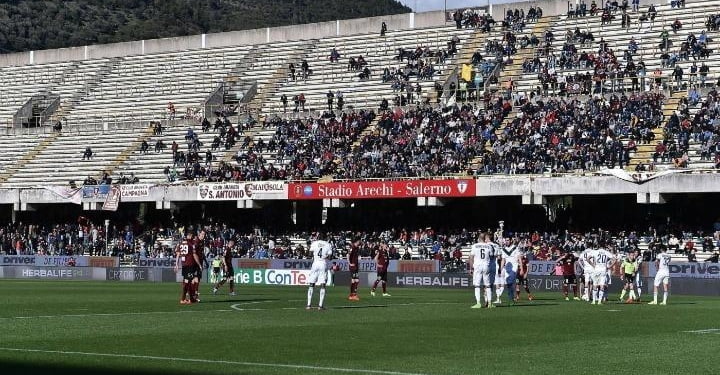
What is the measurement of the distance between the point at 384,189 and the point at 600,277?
27.0 metres

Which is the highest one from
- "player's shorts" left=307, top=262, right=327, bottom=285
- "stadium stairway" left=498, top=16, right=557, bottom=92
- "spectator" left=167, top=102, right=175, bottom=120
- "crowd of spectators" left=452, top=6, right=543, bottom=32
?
"crowd of spectators" left=452, top=6, right=543, bottom=32

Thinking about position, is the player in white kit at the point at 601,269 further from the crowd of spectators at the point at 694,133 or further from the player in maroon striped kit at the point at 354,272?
the crowd of spectators at the point at 694,133

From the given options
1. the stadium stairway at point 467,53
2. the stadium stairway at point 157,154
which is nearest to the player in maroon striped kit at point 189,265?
the stadium stairway at point 157,154

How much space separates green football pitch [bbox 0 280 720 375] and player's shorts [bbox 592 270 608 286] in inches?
94.6

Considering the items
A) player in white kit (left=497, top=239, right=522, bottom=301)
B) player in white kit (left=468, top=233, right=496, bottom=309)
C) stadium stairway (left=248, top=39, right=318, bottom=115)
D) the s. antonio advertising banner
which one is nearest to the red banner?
the s. antonio advertising banner

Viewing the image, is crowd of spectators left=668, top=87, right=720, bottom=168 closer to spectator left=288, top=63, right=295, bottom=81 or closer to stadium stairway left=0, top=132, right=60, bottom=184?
spectator left=288, top=63, right=295, bottom=81

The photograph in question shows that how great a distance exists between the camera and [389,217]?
69.3 meters

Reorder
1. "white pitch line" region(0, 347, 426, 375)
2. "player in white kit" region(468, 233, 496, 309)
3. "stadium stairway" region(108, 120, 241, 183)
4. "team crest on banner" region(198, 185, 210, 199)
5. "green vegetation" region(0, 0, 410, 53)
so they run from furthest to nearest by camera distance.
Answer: "green vegetation" region(0, 0, 410, 53), "stadium stairway" region(108, 120, 241, 183), "team crest on banner" region(198, 185, 210, 199), "player in white kit" region(468, 233, 496, 309), "white pitch line" region(0, 347, 426, 375)

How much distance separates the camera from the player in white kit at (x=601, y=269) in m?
39.5

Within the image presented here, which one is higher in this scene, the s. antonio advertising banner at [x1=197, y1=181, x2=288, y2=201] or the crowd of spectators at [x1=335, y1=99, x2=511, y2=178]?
the crowd of spectators at [x1=335, y1=99, x2=511, y2=178]

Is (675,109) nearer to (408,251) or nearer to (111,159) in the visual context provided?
(408,251)

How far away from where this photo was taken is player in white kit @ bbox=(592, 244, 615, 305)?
39.5m

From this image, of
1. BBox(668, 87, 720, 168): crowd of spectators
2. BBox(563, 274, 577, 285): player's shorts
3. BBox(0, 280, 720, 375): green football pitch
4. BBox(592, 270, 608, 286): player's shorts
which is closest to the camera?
BBox(0, 280, 720, 375): green football pitch

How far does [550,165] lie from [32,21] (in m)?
108
